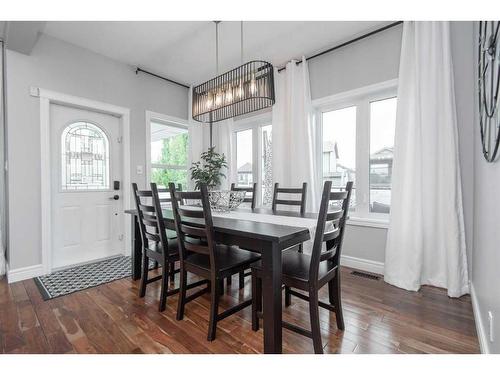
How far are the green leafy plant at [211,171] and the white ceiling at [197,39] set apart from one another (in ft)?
4.54

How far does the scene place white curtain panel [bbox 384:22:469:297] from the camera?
223cm

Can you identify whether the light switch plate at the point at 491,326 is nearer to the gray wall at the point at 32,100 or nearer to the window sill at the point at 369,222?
the window sill at the point at 369,222

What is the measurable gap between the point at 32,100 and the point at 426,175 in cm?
413

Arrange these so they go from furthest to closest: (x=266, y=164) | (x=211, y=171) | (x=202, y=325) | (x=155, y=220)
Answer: (x=211, y=171) < (x=266, y=164) < (x=155, y=220) < (x=202, y=325)

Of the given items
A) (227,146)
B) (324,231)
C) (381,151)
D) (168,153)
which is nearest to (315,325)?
(324,231)

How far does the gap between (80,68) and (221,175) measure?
2.30m

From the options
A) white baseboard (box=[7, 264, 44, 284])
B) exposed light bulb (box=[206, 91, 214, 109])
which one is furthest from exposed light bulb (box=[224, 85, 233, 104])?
white baseboard (box=[7, 264, 44, 284])

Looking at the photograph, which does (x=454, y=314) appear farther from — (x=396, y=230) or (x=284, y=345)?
(x=284, y=345)

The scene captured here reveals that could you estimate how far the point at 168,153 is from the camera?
4133mm

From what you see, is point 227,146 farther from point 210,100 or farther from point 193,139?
point 210,100

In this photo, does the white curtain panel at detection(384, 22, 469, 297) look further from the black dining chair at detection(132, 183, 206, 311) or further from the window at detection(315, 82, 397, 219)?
the black dining chair at detection(132, 183, 206, 311)

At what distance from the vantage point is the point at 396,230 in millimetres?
2523
